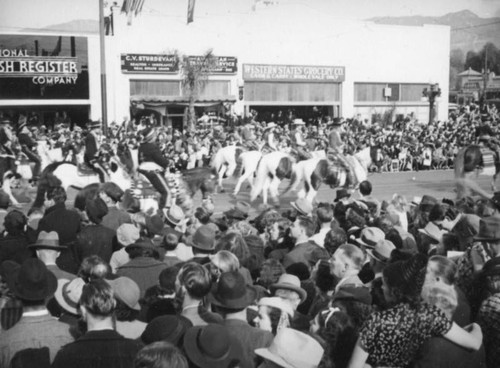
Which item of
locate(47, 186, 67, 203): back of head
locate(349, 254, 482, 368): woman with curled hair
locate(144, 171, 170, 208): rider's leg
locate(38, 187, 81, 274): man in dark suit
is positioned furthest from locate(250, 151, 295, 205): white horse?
locate(349, 254, 482, 368): woman with curled hair

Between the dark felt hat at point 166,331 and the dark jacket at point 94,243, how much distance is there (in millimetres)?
2710

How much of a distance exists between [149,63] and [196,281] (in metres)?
33.7

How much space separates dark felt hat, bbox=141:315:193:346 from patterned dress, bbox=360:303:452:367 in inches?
42.5

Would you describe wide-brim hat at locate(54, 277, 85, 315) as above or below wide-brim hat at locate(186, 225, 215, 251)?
below

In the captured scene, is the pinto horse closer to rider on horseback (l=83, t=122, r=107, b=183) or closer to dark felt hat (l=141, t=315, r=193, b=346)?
rider on horseback (l=83, t=122, r=107, b=183)

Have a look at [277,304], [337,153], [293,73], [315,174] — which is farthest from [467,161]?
[293,73]

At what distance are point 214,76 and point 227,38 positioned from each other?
252 centimetres

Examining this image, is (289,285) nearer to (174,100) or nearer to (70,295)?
(70,295)

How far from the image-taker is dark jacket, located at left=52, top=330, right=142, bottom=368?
3.38 m

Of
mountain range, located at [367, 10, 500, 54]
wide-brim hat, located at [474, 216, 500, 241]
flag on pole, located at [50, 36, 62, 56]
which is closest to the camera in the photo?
wide-brim hat, located at [474, 216, 500, 241]

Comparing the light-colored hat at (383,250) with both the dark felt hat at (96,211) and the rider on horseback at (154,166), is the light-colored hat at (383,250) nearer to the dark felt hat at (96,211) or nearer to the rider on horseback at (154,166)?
the dark felt hat at (96,211)

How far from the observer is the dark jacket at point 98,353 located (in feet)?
11.1

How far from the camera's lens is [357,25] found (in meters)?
42.9

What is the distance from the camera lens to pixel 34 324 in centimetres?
394
